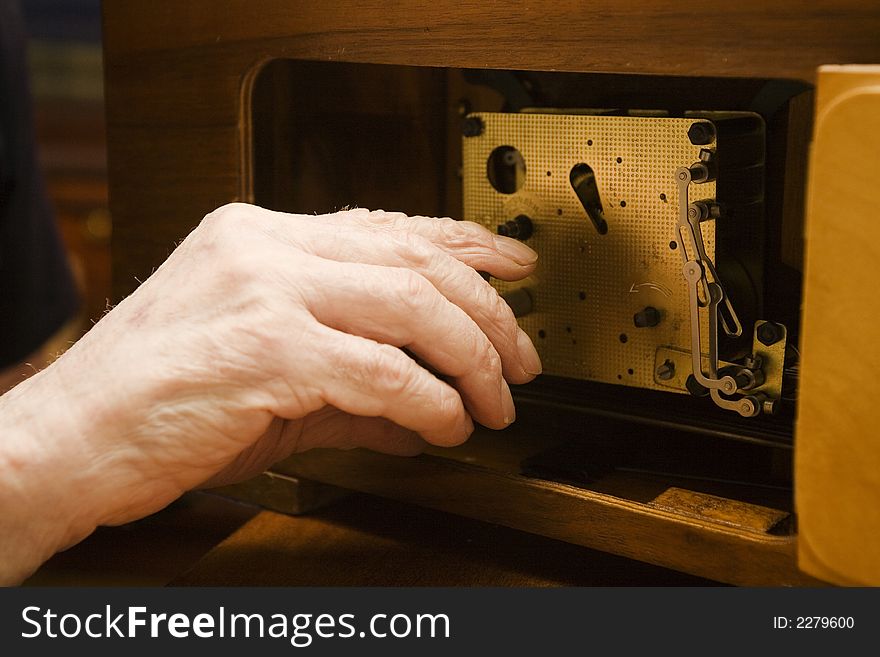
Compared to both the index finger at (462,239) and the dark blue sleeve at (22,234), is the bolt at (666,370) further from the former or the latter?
the dark blue sleeve at (22,234)

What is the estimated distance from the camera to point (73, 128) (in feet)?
8.55

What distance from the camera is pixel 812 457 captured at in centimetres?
56

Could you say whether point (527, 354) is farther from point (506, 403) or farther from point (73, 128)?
point (73, 128)

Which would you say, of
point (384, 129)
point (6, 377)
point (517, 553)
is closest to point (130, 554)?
point (517, 553)

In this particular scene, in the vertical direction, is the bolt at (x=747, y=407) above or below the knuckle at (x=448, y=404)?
below

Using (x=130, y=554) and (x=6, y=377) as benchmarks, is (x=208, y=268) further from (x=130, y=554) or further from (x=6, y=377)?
(x=6, y=377)

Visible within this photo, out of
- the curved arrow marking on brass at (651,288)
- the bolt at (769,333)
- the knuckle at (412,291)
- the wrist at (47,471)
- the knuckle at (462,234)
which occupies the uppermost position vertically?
the knuckle at (462,234)

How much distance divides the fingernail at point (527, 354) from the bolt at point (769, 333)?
0.14 metres

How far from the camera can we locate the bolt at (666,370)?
74 centimetres

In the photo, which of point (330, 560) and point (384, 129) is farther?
point (384, 129)

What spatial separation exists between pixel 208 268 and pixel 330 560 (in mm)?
248

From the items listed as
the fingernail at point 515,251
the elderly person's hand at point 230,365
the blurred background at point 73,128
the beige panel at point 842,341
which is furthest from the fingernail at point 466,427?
the blurred background at point 73,128

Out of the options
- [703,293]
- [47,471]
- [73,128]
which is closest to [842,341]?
[703,293]

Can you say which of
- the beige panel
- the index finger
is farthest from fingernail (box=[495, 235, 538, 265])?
the beige panel
